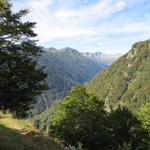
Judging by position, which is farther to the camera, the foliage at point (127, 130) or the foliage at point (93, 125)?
the foliage at point (127, 130)

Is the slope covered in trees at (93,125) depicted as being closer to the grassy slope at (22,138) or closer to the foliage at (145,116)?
the foliage at (145,116)

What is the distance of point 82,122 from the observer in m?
54.1

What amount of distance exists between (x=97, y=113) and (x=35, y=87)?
1383 inches

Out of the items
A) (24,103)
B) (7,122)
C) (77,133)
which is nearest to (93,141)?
(77,133)

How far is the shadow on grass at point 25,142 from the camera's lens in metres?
13.4

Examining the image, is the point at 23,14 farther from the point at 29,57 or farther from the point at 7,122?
the point at 7,122

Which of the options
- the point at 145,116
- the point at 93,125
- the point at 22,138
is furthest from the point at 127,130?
the point at 22,138

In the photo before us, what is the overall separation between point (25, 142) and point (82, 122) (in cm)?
3974

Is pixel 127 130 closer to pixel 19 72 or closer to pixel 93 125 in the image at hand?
pixel 93 125

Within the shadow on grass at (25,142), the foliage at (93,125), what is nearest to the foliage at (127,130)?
the foliage at (93,125)

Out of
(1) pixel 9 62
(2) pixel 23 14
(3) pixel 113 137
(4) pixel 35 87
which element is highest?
(2) pixel 23 14

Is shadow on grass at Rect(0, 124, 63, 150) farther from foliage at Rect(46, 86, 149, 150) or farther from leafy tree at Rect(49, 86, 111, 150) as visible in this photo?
leafy tree at Rect(49, 86, 111, 150)

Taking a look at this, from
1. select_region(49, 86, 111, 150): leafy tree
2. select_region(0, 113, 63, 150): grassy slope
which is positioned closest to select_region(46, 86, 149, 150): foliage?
select_region(49, 86, 111, 150): leafy tree

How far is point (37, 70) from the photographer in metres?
24.3
